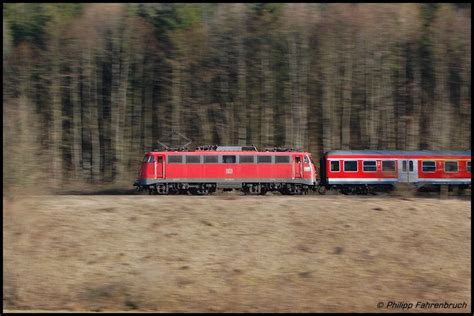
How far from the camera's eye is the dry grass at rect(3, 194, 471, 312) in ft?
70.4

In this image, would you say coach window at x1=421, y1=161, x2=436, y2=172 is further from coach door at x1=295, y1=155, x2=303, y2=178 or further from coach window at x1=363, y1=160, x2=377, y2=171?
coach door at x1=295, y1=155, x2=303, y2=178

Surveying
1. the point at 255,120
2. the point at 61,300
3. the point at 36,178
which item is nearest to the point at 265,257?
the point at 61,300

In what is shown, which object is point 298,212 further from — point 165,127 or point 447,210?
point 165,127

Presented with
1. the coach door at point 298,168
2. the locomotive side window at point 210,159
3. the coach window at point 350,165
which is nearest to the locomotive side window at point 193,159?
the locomotive side window at point 210,159

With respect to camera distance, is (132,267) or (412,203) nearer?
(132,267)

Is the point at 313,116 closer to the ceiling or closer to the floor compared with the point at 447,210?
closer to the ceiling

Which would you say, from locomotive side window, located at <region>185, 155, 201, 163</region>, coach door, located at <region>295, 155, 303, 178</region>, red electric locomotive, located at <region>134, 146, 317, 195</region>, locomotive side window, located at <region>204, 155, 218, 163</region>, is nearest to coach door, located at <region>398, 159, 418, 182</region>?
red electric locomotive, located at <region>134, 146, 317, 195</region>

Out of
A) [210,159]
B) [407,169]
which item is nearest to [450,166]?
[407,169]

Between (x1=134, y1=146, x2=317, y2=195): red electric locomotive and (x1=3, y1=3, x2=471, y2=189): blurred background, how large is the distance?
11.3 meters

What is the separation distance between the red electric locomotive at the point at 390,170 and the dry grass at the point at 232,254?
759 centimetres

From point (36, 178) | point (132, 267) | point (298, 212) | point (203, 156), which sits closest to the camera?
point (132, 267)

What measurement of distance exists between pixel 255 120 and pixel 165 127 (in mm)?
7294

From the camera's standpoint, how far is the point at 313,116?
49.6 metres

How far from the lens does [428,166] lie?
3847cm
